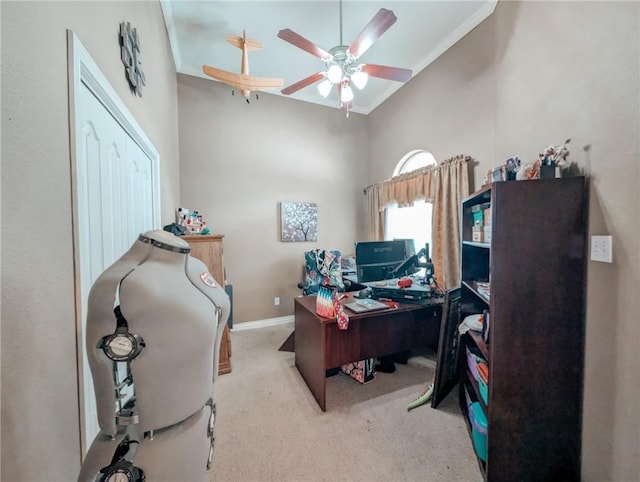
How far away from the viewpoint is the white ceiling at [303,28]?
2309 millimetres

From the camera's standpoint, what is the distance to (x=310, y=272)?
3.63m

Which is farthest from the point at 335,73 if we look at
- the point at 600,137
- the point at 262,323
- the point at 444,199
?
the point at 262,323

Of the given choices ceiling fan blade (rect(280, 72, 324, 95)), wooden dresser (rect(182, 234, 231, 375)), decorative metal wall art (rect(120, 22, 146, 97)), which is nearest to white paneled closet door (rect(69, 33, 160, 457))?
decorative metal wall art (rect(120, 22, 146, 97))

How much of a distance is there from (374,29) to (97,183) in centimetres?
205

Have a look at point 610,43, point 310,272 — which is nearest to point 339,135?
point 310,272

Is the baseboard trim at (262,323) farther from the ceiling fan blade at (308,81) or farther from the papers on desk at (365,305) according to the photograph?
the ceiling fan blade at (308,81)

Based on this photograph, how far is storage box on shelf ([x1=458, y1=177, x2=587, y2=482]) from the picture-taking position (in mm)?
1200

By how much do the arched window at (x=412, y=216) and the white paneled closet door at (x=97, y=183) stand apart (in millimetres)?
2882

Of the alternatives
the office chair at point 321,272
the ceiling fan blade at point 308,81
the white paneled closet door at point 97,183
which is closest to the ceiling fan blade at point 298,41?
the ceiling fan blade at point 308,81

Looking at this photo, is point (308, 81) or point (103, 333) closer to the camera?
point (103, 333)

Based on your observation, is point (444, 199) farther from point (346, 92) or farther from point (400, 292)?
point (346, 92)

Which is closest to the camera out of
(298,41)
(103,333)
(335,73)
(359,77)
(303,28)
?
(103,333)

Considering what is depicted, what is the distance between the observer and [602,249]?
3.68 ft

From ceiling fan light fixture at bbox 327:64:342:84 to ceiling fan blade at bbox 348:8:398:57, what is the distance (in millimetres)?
162
